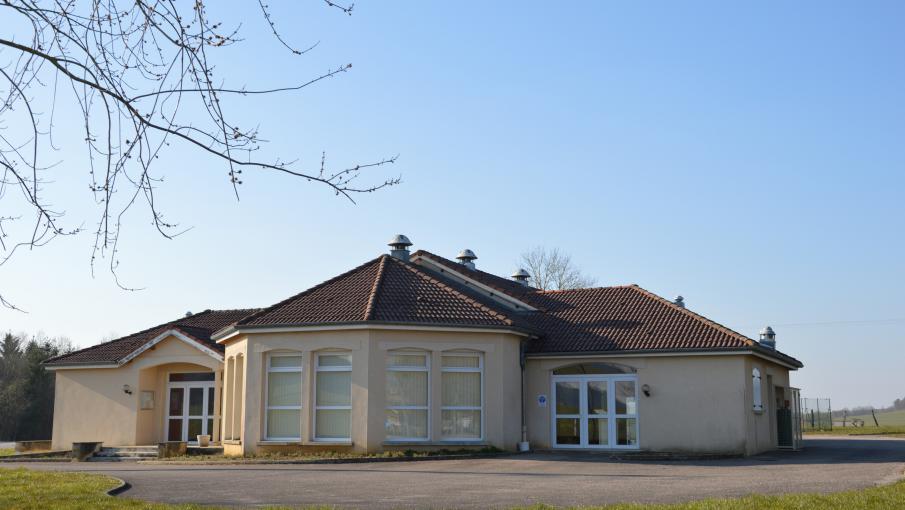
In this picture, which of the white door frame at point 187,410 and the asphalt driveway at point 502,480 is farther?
the white door frame at point 187,410

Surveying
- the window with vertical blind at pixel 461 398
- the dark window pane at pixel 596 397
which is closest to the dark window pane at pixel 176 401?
the window with vertical blind at pixel 461 398

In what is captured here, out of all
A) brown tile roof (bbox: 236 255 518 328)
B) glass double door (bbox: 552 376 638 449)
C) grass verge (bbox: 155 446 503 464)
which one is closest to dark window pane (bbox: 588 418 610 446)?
glass double door (bbox: 552 376 638 449)

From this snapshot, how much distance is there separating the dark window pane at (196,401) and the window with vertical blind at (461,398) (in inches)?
413

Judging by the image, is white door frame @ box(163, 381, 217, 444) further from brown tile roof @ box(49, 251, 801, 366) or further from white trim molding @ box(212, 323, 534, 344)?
white trim molding @ box(212, 323, 534, 344)

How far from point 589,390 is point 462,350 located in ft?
13.6

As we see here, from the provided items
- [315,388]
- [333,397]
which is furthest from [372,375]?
[315,388]

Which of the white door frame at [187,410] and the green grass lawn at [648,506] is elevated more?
the white door frame at [187,410]

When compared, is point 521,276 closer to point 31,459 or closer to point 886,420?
point 31,459

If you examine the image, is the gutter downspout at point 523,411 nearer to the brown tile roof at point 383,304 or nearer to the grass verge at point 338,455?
the brown tile roof at point 383,304

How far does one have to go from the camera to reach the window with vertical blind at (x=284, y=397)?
79.8 ft

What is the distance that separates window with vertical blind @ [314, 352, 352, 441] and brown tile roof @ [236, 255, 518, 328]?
3.77ft

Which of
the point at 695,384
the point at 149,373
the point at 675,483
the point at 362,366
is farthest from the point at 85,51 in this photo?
the point at 149,373

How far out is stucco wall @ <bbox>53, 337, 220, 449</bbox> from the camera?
30812 mm

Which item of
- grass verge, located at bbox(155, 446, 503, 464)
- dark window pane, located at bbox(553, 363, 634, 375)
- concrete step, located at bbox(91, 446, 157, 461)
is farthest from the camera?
concrete step, located at bbox(91, 446, 157, 461)
